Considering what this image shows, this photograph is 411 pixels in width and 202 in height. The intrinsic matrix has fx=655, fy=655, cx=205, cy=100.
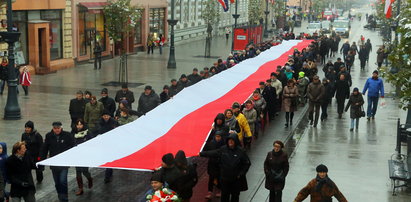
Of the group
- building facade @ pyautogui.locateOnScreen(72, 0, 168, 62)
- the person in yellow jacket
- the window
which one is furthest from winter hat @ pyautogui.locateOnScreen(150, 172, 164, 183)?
the window

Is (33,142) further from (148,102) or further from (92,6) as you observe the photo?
(92,6)

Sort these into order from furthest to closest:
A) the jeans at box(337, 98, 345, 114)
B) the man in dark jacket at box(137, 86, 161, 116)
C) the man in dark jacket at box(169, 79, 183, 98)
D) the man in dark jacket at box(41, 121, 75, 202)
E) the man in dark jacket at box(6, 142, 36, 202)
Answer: the jeans at box(337, 98, 345, 114)
the man in dark jacket at box(169, 79, 183, 98)
the man in dark jacket at box(137, 86, 161, 116)
the man in dark jacket at box(41, 121, 75, 202)
the man in dark jacket at box(6, 142, 36, 202)

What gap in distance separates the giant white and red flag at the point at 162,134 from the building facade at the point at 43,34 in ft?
49.4

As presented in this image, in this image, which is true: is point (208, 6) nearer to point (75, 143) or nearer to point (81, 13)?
point (81, 13)

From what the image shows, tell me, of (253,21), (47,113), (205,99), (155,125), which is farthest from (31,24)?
(253,21)

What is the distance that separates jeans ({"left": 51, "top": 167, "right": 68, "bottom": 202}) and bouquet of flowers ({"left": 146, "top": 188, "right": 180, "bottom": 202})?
10.6 feet

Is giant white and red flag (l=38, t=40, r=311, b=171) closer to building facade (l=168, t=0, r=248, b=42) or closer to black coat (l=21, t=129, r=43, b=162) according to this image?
black coat (l=21, t=129, r=43, b=162)

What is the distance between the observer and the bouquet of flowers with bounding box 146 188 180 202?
31.2 feet

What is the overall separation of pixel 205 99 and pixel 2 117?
7571 millimetres

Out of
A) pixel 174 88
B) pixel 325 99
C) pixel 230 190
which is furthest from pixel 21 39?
pixel 230 190

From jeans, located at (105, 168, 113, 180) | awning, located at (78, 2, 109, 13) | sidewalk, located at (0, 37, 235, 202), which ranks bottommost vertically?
sidewalk, located at (0, 37, 235, 202)

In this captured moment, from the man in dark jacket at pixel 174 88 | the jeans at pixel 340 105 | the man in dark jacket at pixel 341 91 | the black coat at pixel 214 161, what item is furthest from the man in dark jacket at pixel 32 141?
the jeans at pixel 340 105

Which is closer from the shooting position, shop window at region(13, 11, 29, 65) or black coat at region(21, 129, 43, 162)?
black coat at region(21, 129, 43, 162)

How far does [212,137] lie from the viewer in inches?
535
